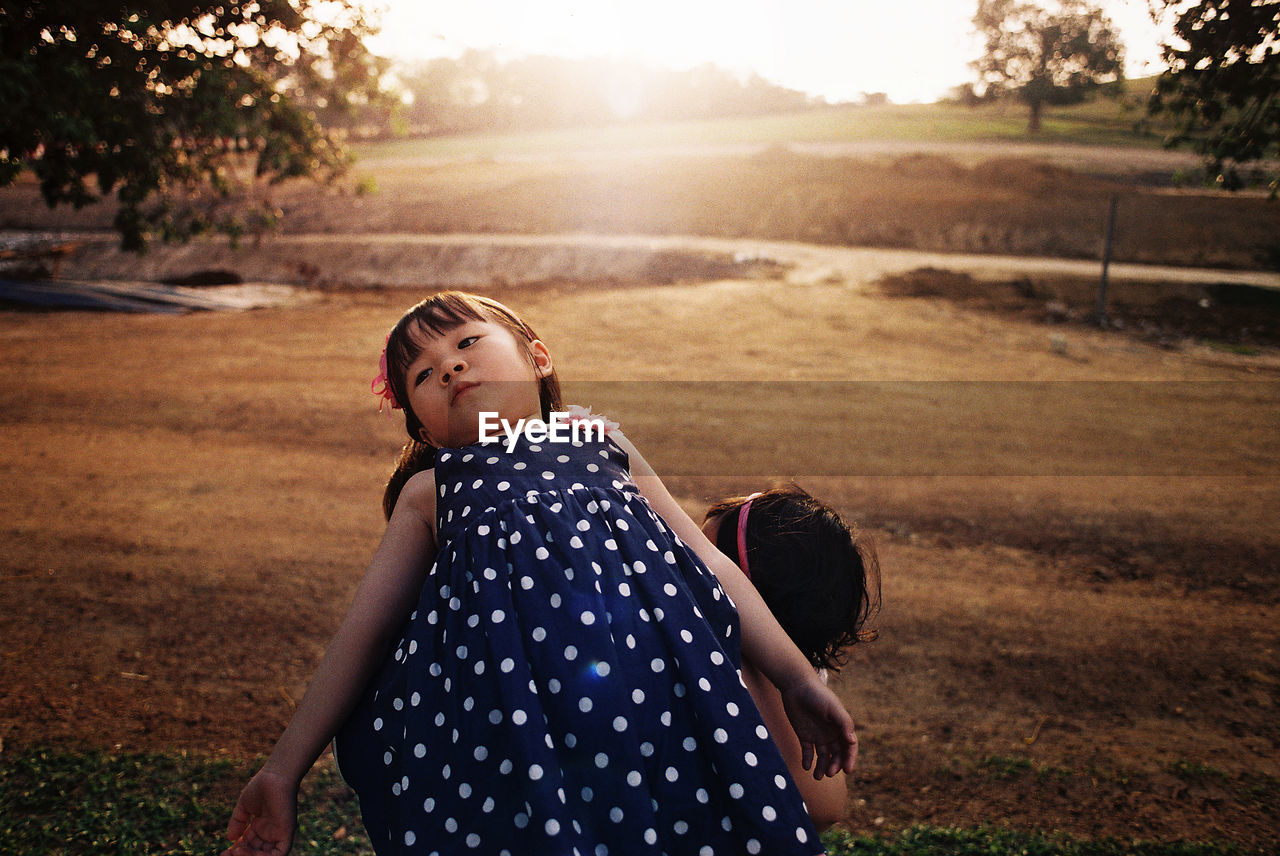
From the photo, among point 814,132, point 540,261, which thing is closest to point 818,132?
point 814,132

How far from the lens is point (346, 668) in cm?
152

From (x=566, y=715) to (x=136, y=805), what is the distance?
94.7 inches

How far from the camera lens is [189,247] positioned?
2153 cm

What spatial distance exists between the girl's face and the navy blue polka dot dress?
28cm

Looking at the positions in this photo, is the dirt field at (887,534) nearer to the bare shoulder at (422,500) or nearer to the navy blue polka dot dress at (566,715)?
the navy blue polka dot dress at (566,715)

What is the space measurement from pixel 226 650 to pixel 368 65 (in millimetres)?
5339

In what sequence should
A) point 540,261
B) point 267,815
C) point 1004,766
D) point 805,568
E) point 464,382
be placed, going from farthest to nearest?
point 540,261, point 1004,766, point 805,568, point 464,382, point 267,815

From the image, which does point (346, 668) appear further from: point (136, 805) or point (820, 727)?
point (136, 805)

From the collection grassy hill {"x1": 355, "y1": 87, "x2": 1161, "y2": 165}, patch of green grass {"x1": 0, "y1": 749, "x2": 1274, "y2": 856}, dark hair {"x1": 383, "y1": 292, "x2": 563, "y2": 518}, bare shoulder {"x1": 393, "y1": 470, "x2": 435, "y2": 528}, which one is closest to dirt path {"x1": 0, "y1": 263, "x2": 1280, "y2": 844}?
patch of green grass {"x1": 0, "y1": 749, "x2": 1274, "y2": 856}

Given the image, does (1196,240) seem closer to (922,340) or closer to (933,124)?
(922,340)

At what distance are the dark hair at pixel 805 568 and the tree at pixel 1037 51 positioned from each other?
2104cm

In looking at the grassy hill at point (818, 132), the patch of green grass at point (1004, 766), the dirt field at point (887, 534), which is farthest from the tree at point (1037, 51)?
the patch of green grass at point (1004, 766)

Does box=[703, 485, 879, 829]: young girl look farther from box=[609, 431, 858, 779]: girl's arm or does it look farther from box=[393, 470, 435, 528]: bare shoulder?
box=[393, 470, 435, 528]: bare shoulder

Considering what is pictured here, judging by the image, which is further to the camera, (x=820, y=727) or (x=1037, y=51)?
(x=1037, y=51)
